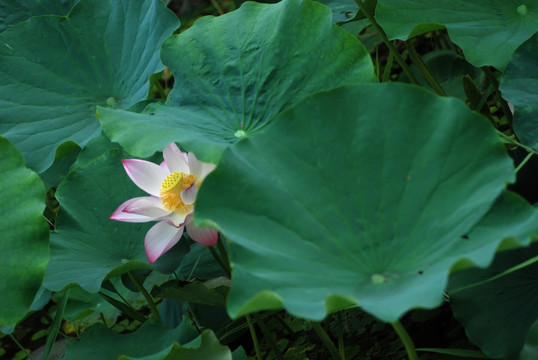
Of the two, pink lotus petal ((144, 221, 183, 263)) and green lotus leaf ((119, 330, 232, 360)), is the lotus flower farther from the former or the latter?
green lotus leaf ((119, 330, 232, 360))

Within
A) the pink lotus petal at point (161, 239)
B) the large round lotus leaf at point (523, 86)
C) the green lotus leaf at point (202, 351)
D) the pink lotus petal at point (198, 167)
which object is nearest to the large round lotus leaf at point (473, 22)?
the large round lotus leaf at point (523, 86)

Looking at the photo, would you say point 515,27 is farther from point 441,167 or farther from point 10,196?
point 10,196

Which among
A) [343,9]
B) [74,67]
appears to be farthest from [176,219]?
[343,9]

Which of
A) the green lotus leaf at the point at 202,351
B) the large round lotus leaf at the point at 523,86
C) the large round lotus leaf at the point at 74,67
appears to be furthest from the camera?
the large round lotus leaf at the point at 74,67

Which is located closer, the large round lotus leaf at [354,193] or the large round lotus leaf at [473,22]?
the large round lotus leaf at [354,193]

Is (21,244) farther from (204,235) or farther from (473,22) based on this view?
(473,22)

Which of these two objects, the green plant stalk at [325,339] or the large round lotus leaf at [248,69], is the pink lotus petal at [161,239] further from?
the green plant stalk at [325,339]

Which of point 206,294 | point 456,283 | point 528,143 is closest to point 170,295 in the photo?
point 206,294
